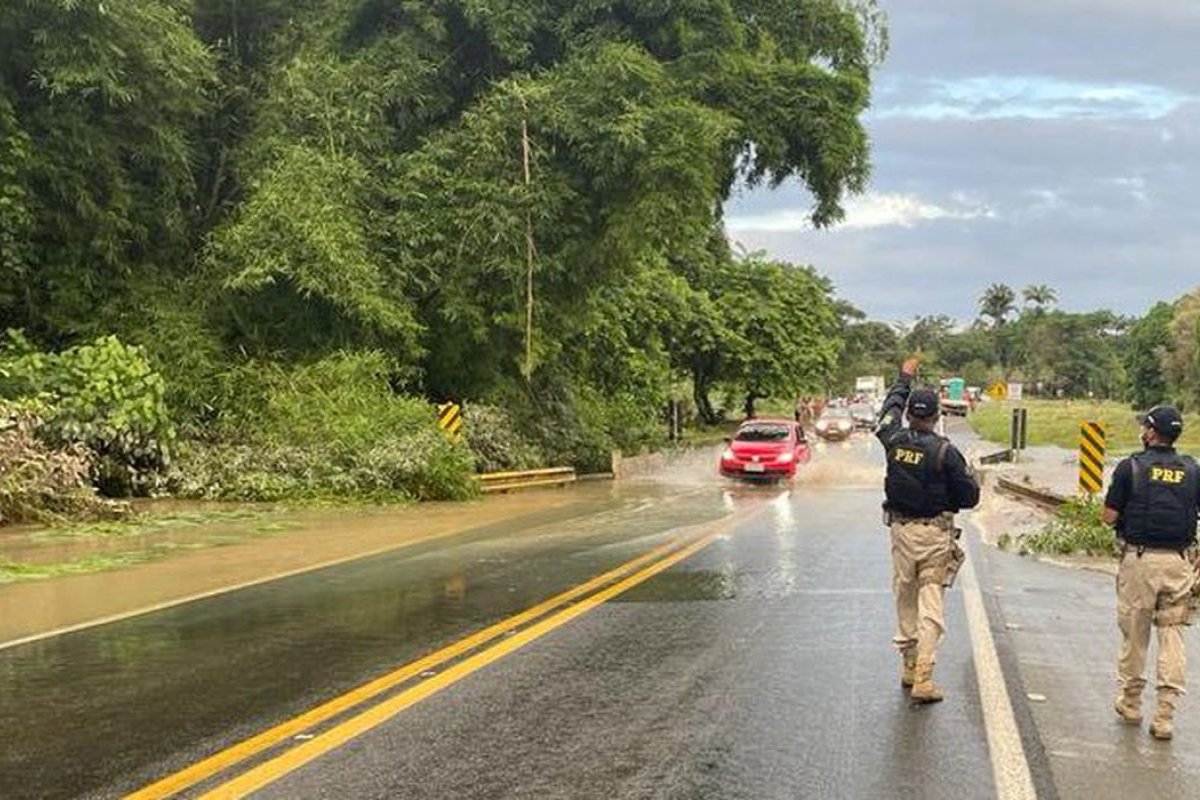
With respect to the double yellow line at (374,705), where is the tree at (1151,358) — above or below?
above

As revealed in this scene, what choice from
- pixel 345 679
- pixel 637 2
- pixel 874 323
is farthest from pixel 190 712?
pixel 874 323

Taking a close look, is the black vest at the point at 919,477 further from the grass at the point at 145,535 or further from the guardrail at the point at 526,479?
the guardrail at the point at 526,479

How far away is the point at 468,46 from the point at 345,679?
74.6 feet

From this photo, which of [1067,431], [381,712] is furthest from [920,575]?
[1067,431]

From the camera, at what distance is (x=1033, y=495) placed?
909 inches

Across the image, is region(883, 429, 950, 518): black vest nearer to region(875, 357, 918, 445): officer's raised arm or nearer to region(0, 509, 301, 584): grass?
region(875, 357, 918, 445): officer's raised arm

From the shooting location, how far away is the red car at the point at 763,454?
2728 centimetres

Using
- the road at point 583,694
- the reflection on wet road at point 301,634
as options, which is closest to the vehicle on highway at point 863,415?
the reflection on wet road at point 301,634

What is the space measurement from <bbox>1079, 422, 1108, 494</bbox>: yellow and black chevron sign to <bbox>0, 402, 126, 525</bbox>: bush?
14.8 m

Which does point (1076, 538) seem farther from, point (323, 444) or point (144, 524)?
point (323, 444)

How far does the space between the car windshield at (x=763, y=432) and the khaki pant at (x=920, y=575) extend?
69.9ft

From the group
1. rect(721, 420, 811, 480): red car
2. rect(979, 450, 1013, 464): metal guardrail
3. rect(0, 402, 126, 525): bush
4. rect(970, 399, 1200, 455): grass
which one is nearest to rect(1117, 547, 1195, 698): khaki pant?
rect(0, 402, 126, 525): bush

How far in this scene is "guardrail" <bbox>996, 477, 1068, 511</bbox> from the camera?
69.1ft

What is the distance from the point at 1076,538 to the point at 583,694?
9504 mm
